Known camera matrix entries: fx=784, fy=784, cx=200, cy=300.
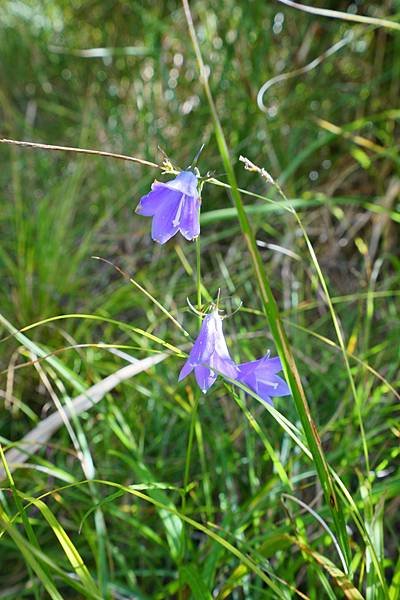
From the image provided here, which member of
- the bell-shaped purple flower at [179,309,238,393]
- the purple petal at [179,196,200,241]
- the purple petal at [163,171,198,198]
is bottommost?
the bell-shaped purple flower at [179,309,238,393]

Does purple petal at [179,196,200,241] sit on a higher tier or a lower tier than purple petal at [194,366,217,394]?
higher

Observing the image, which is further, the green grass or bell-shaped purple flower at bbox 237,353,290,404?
the green grass

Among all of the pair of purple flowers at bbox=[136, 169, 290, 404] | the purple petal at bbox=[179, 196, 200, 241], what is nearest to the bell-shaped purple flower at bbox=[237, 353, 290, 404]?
the pair of purple flowers at bbox=[136, 169, 290, 404]

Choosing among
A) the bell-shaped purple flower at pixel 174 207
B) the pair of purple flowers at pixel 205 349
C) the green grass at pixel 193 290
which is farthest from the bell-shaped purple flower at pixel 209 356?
the green grass at pixel 193 290

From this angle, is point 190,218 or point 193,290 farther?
point 193,290

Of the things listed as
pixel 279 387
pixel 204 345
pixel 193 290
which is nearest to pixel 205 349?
pixel 204 345

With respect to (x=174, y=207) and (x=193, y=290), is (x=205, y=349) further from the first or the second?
(x=193, y=290)

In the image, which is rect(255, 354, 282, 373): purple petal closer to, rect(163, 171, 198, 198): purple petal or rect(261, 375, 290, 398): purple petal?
rect(261, 375, 290, 398): purple petal
